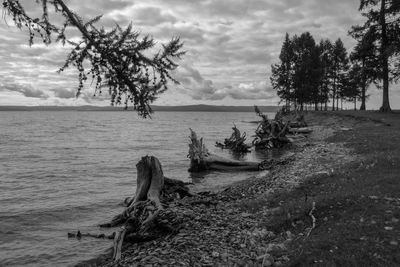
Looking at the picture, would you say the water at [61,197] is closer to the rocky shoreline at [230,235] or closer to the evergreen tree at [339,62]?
the rocky shoreline at [230,235]

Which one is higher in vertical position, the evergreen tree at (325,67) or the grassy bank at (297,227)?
the evergreen tree at (325,67)

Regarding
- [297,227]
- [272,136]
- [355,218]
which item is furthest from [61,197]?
[272,136]

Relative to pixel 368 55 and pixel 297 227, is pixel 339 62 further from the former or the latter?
pixel 297 227

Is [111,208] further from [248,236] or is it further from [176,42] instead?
[176,42]

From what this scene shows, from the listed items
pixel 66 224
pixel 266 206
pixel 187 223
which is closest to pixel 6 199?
pixel 66 224

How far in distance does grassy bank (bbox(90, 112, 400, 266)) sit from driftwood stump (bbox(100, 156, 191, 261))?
19.5 inches

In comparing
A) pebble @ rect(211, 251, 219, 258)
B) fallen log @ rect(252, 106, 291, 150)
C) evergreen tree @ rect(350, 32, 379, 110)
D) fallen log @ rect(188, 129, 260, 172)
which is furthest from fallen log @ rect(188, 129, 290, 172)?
evergreen tree @ rect(350, 32, 379, 110)

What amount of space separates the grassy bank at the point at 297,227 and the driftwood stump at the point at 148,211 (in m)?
0.50

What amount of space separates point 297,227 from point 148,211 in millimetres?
5532

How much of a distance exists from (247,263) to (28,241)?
363 inches

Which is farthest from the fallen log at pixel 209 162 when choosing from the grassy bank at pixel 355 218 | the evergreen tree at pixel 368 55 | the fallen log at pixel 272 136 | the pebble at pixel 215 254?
the evergreen tree at pixel 368 55

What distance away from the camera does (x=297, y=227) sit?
9672mm

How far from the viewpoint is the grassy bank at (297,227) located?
7.70 meters

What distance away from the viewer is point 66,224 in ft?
49.9
